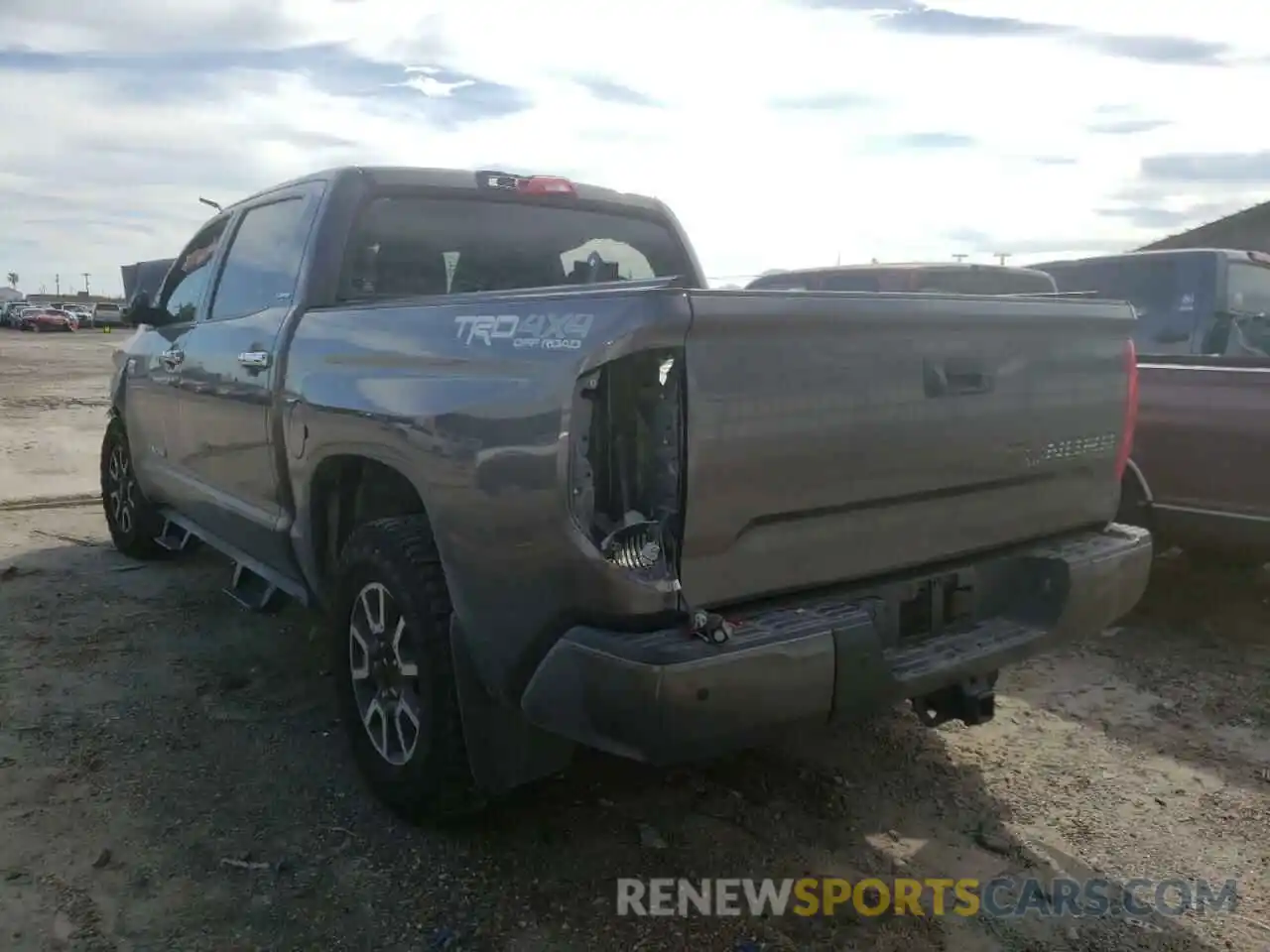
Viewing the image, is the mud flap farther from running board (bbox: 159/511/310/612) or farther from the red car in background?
the red car in background

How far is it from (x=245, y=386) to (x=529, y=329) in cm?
191

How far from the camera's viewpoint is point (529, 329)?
8.54 ft

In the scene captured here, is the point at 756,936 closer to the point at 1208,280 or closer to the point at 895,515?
the point at 895,515

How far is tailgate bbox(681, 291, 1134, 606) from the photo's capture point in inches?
A: 97.3

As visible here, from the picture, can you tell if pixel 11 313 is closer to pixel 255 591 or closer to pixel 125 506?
pixel 125 506

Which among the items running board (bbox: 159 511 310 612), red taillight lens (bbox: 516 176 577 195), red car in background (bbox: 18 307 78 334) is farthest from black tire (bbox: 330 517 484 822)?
red car in background (bbox: 18 307 78 334)

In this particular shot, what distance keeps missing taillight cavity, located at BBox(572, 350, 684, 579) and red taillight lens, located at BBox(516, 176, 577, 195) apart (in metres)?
2.09

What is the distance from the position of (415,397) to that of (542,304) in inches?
20.9

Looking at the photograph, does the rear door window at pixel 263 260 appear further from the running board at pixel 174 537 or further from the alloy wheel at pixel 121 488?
the alloy wheel at pixel 121 488

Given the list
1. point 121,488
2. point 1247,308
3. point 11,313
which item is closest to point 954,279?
point 1247,308

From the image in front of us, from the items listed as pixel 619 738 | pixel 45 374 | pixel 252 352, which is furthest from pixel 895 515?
pixel 45 374

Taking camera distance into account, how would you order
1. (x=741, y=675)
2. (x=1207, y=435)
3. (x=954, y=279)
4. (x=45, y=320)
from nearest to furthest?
(x=741, y=675), (x=1207, y=435), (x=954, y=279), (x=45, y=320)

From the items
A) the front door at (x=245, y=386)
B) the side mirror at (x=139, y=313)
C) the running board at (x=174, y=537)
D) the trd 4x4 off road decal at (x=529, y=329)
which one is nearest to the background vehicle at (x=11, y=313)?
the running board at (x=174, y=537)

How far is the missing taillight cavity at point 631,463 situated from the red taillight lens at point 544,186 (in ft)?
6.85
